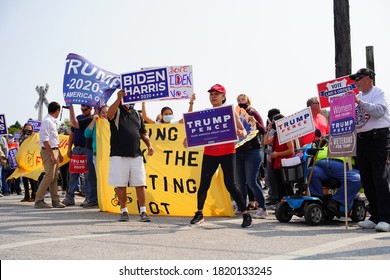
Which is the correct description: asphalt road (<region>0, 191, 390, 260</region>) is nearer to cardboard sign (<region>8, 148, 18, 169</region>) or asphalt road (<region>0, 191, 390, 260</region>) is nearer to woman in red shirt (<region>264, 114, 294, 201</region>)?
woman in red shirt (<region>264, 114, 294, 201</region>)

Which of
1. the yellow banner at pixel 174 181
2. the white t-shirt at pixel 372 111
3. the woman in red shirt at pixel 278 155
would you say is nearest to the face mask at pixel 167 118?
the yellow banner at pixel 174 181

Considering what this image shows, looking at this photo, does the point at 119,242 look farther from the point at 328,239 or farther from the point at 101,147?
the point at 101,147

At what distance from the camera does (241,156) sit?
10.8 metres

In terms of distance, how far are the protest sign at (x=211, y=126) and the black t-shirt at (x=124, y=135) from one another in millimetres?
974

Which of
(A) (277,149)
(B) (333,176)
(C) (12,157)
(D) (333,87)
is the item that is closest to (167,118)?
(A) (277,149)

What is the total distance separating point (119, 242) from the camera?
7.46 meters

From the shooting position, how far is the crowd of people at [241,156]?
27.9ft

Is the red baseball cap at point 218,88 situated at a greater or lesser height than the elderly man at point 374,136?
greater

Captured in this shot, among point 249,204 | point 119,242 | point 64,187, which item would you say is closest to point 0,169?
point 64,187

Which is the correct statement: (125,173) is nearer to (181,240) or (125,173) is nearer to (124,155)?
(124,155)

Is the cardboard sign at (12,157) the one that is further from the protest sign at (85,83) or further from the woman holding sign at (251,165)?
the woman holding sign at (251,165)

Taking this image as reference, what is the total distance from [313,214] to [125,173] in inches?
111

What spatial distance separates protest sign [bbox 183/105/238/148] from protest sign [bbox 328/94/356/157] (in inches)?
51.7

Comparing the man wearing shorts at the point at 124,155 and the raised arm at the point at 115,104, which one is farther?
the man wearing shorts at the point at 124,155
